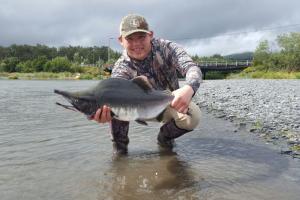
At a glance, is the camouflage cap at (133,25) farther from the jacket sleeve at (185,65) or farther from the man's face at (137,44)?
the jacket sleeve at (185,65)

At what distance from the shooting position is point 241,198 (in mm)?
4027

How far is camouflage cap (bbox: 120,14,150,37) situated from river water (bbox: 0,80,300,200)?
1.79 m

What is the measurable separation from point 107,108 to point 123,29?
1.08 meters

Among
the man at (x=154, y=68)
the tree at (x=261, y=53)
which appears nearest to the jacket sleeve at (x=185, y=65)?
the man at (x=154, y=68)

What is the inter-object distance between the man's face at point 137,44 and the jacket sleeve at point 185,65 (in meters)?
0.36

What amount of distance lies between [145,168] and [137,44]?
5.38 ft

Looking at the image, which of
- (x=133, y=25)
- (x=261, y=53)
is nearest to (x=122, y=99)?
(x=133, y=25)

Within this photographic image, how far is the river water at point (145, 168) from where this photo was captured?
4.29 meters

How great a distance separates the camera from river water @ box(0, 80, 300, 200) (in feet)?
14.1

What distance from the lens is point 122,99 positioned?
Answer: 4.40 metres

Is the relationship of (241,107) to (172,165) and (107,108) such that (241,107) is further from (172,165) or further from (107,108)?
(107,108)

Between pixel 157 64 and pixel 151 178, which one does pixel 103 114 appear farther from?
pixel 157 64

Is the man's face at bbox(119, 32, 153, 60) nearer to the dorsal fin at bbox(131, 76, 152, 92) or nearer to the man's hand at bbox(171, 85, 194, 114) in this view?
the dorsal fin at bbox(131, 76, 152, 92)

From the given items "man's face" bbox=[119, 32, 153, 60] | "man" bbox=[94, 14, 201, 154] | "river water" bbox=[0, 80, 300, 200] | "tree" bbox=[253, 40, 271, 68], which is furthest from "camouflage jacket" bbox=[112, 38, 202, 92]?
"tree" bbox=[253, 40, 271, 68]
